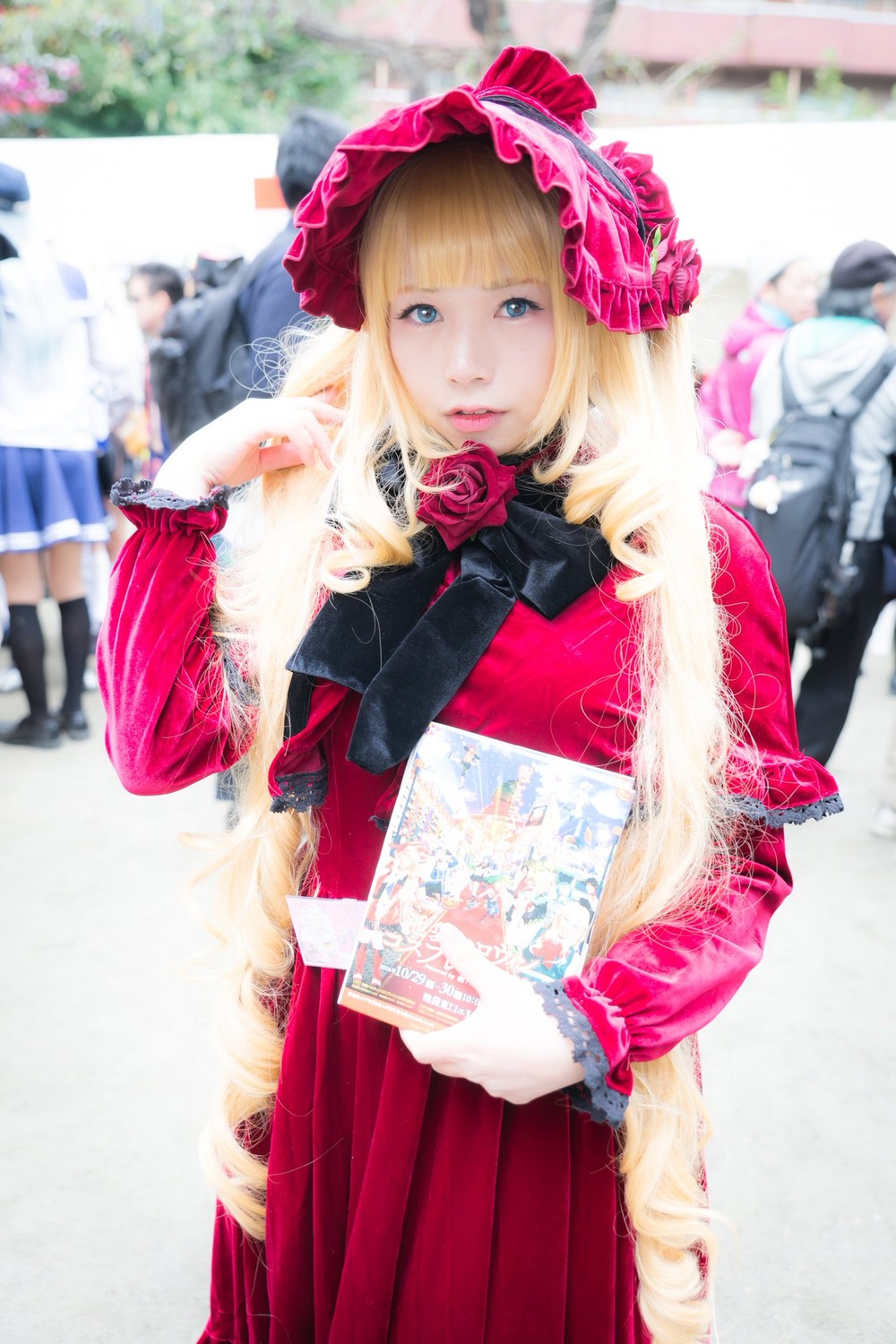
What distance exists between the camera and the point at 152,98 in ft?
37.3

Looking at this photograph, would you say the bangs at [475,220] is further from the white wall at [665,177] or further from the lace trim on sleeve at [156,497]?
the white wall at [665,177]

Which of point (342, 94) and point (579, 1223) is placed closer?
point (579, 1223)

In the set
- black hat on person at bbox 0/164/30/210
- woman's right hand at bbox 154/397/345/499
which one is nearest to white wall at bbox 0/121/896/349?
black hat on person at bbox 0/164/30/210

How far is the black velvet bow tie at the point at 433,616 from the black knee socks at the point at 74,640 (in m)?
3.48

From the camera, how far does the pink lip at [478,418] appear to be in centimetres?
116

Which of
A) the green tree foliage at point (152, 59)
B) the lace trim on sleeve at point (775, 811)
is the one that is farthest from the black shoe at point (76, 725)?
the green tree foliage at point (152, 59)

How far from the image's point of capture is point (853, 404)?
12.1 ft

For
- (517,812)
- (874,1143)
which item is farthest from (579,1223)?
(874,1143)

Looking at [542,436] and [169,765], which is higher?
[542,436]

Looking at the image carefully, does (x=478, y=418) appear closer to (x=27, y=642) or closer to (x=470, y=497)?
(x=470, y=497)

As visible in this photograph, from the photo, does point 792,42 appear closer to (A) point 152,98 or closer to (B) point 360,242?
(A) point 152,98

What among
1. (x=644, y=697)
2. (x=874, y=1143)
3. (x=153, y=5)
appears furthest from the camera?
(x=153, y=5)

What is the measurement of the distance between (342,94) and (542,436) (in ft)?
42.7

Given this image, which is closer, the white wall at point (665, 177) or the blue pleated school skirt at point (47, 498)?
the blue pleated school skirt at point (47, 498)
